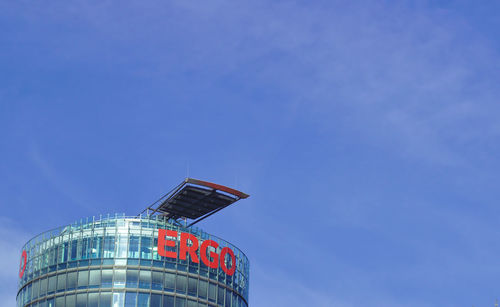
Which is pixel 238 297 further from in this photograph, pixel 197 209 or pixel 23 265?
pixel 23 265

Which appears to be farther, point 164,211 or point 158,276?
point 164,211

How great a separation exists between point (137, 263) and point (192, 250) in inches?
349

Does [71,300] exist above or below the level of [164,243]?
below

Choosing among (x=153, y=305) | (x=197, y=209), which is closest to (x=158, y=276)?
(x=153, y=305)

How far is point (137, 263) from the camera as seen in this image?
15750 centimetres

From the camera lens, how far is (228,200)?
168m

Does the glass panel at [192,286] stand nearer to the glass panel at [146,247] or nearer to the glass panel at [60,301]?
the glass panel at [146,247]

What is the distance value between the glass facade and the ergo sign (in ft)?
2.13

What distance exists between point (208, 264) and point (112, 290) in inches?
603

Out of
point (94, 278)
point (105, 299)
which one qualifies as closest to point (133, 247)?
point (94, 278)

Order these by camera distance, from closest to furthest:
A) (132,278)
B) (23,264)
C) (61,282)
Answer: (132,278), (61,282), (23,264)

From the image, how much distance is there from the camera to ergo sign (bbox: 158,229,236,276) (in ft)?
523

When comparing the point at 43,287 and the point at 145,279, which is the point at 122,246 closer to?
the point at 145,279

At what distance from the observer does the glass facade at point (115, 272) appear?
15600 centimetres
